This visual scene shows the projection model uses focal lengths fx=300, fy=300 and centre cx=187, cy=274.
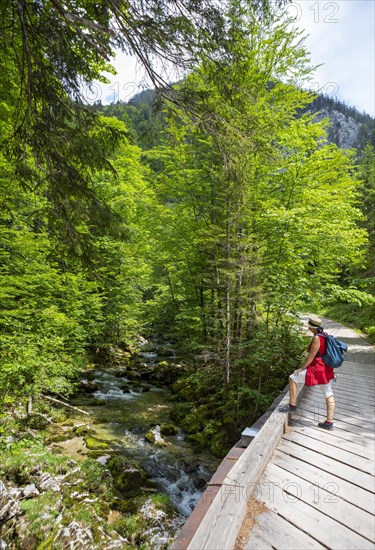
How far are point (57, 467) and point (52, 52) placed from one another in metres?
7.98

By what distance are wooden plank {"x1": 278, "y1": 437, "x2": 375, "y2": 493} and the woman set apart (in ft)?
2.50

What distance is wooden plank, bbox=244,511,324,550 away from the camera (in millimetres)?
2430

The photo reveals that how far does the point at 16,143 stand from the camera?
4734mm

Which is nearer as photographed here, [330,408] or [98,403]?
[330,408]

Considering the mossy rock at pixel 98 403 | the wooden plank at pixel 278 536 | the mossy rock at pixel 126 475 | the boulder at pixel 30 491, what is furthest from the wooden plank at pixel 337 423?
the mossy rock at pixel 98 403

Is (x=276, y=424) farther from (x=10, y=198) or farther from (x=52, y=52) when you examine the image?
(x=10, y=198)

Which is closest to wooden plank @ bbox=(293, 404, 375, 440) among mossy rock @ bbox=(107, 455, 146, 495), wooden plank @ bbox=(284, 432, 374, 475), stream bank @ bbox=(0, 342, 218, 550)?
wooden plank @ bbox=(284, 432, 374, 475)

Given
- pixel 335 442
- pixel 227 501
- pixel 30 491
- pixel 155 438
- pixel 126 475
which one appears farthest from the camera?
pixel 155 438

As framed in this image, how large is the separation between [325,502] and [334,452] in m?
1.04

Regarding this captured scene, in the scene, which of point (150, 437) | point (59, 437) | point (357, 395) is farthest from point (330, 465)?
point (59, 437)

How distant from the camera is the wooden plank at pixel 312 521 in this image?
2.45 m

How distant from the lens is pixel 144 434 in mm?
9227

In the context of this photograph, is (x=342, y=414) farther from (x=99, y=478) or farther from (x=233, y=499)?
(x=99, y=478)

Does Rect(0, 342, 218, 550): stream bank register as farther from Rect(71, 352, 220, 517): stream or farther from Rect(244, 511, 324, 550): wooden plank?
Rect(244, 511, 324, 550): wooden plank
